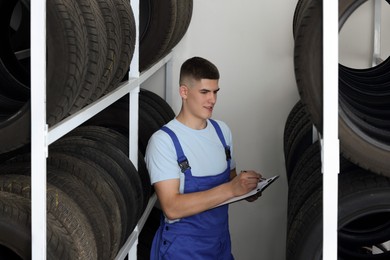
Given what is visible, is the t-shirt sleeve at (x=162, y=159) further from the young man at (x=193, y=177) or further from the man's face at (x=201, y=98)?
the man's face at (x=201, y=98)

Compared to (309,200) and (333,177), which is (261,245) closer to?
(309,200)

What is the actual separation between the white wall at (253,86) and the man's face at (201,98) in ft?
5.16

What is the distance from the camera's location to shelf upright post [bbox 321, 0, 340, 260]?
86.0 inches

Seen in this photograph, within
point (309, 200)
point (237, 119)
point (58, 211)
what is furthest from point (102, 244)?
point (237, 119)

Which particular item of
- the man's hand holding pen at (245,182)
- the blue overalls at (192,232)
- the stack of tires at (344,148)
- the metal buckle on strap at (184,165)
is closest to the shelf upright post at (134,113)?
the blue overalls at (192,232)

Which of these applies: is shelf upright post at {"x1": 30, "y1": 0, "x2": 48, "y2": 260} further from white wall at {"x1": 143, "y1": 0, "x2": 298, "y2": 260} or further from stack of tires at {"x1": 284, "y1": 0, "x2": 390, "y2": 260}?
white wall at {"x1": 143, "y1": 0, "x2": 298, "y2": 260}

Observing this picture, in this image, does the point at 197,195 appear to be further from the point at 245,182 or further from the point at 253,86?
the point at 253,86

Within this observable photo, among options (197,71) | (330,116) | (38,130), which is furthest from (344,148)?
(197,71)

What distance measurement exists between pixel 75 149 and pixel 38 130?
2.93 feet

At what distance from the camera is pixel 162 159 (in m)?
3.54

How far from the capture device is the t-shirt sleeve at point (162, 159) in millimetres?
3518

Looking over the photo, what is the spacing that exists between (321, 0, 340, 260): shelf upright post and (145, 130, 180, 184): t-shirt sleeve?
1322 mm

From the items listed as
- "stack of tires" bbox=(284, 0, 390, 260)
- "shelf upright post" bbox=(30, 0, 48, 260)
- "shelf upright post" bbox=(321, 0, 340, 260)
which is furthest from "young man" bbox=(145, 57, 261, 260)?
"shelf upright post" bbox=(30, 0, 48, 260)

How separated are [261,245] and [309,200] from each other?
8.73 ft
